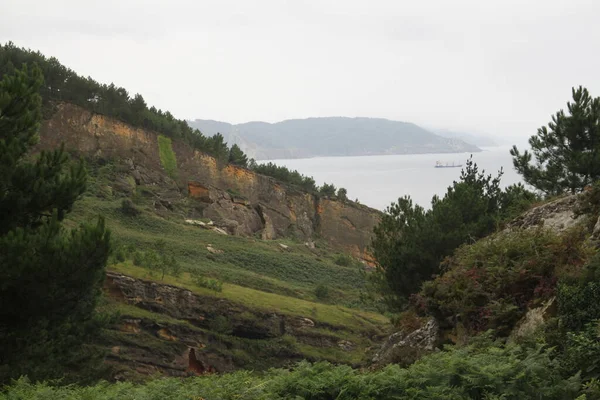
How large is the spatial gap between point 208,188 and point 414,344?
3968 cm

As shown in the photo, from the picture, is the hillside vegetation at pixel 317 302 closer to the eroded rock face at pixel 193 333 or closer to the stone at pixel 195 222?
the eroded rock face at pixel 193 333

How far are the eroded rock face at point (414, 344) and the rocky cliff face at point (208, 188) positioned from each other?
34.1 meters

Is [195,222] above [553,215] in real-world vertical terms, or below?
below

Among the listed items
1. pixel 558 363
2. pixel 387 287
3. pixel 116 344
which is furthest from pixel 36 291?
pixel 387 287

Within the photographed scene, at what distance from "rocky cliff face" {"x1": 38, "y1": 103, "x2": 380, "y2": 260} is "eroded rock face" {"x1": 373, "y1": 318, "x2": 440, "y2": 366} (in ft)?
112

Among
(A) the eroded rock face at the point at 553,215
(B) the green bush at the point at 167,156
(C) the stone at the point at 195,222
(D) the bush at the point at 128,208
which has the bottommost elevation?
(C) the stone at the point at 195,222

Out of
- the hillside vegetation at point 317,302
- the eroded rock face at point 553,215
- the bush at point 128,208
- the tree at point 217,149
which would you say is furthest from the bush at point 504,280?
the tree at point 217,149

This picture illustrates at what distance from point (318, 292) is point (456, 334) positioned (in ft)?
71.4

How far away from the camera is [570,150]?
23.9 metres

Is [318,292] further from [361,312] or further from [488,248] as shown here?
[488,248]

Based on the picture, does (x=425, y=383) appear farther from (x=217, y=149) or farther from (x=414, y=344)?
(x=217, y=149)

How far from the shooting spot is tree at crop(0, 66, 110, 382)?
12062 millimetres

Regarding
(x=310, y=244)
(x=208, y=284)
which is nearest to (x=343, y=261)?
(x=310, y=244)

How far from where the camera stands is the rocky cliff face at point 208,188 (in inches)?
1773
